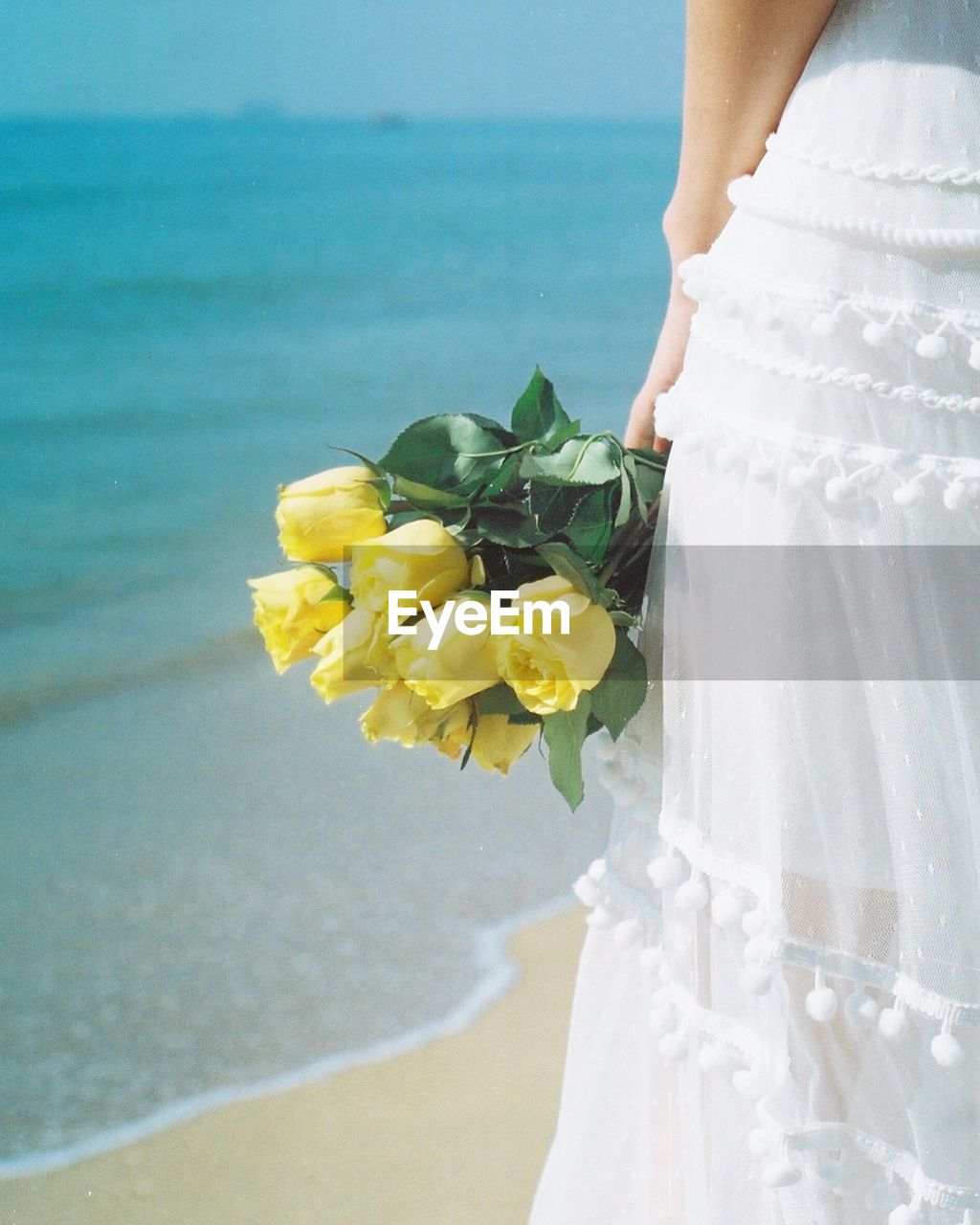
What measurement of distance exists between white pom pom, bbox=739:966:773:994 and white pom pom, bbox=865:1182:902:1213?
135 mm

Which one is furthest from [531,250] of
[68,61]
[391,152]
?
[68,61]

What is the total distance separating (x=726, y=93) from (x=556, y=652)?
316mm

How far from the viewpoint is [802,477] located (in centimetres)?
66

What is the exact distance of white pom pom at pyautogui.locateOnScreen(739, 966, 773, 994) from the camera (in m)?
0.70

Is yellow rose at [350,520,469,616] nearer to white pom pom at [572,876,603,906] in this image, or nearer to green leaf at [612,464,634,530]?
green leaf at [612,464,634,530]

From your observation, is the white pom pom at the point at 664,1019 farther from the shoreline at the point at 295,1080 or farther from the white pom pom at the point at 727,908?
the shoreline at the point at 295,1080

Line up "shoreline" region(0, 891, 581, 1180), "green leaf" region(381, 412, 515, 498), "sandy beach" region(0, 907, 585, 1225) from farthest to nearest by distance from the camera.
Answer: "shoreline" region(0, 891, 581, 1180) < "sandy beach" region(0, 907, 585, 1225) < "green leaf" region(381, 412, 515, 498)

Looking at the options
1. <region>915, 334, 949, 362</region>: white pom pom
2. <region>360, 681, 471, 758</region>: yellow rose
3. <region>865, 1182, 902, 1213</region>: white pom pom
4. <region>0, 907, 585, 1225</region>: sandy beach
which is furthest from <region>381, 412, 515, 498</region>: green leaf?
<region>0, 907, 585, 1225</region>: sandy beach

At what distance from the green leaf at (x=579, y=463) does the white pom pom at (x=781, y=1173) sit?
0.37m

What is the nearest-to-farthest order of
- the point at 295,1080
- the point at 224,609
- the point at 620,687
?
the point at 620,687, the point at 295,1080, the point at 224,609

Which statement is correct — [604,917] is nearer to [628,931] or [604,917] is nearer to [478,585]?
[628,931]

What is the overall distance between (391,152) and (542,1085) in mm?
12092

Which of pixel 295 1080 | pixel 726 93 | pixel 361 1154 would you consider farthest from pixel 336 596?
pixel 295 1080

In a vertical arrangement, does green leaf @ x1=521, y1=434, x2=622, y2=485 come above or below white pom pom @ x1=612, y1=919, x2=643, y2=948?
above
